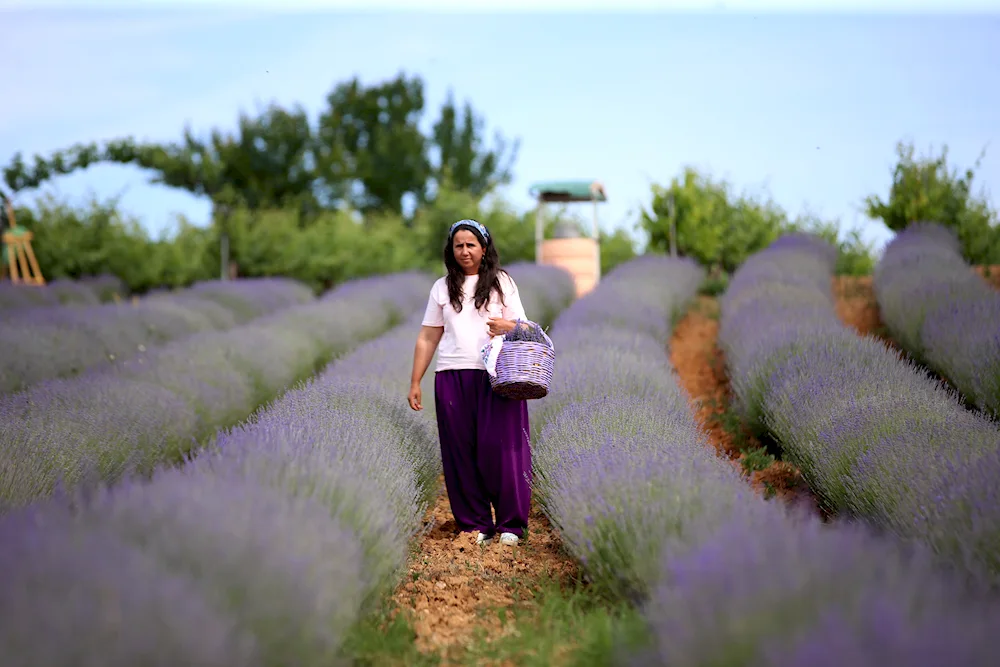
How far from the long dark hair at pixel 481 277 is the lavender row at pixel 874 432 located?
61.4 inches

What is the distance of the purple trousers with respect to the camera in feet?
13.5

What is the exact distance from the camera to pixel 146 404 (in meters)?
5.14

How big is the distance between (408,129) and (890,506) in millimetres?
32746

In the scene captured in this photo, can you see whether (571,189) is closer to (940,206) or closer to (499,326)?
(940,206)

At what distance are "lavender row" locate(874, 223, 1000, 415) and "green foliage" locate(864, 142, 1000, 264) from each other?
3438 millimetres

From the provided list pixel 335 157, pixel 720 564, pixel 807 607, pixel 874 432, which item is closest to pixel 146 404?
pixel 874 432

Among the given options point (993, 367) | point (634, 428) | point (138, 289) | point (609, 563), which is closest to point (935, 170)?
point (993, 367)

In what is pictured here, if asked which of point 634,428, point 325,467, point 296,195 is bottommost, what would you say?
point 296,195

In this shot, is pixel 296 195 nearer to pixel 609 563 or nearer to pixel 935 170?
pixel 935 170

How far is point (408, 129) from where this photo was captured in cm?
3456

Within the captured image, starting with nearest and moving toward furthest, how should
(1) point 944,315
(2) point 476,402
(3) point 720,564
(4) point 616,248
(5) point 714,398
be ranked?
(3) point 720,564 → (2) point 476,402 → (1) point 944,315 → (5) point 714,398 → (4) point 616,248

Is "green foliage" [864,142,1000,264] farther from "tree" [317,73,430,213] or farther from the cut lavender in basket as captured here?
"tree" [317,73,430,213]

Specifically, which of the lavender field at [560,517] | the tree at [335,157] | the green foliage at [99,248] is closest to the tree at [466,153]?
the tree at [335,157]

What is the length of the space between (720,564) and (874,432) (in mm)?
1910
